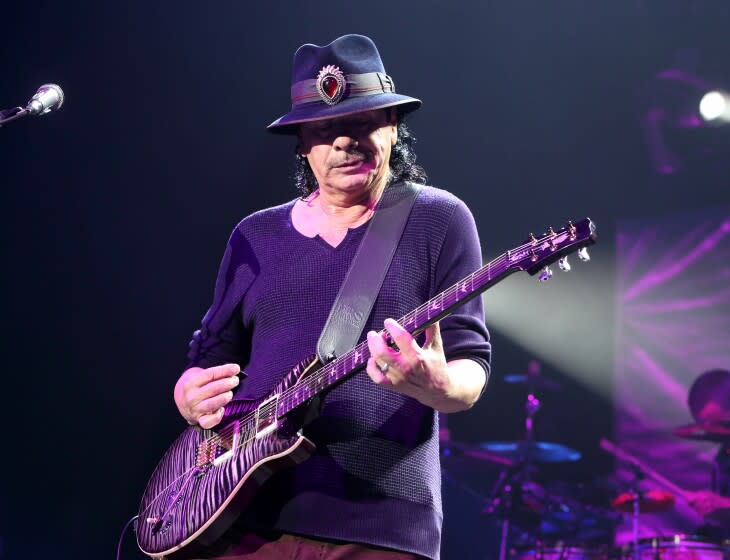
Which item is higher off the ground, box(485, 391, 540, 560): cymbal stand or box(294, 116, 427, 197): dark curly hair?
box(294, 116, 427, 197): dark curly hair

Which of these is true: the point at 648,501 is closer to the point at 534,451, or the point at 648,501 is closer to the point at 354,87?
the point at 534,451

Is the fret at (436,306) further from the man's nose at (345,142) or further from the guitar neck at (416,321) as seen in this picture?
the man's nose at (345,142)

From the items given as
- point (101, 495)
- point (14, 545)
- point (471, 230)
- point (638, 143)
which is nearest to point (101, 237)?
point (101, 495)

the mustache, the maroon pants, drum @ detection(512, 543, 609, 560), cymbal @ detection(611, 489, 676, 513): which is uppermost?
the mustache

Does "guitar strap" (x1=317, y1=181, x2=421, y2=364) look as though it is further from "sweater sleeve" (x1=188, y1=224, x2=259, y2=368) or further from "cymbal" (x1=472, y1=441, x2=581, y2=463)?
"cymbal" (x1=472, y1=441, x2=581, y2=463)

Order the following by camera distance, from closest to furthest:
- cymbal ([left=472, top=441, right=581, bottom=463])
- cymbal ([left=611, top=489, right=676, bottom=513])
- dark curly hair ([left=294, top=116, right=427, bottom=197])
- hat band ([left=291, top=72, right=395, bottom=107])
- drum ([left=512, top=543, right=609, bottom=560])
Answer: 1. hat band ([left=291, top=72, right=395, bottom=107])
2. dark curly hair ([left=294, top=116, right=427, bottom=197])
3. drum ([left=512, top=543, right=609, bottom=560])
4. cymbal ([left=611, top=489, right=676, bottom=513])
5. cymbal ([left=472, top=441, right=581, bottom=463])

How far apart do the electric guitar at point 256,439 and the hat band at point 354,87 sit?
887 mm

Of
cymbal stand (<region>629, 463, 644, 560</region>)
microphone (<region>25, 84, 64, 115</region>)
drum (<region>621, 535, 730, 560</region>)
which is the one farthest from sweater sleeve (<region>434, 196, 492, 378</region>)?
cymbal stand (<region>629, 463, 644, 560</region>)

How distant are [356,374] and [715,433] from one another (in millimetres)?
4844

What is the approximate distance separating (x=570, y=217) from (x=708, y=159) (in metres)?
1.36

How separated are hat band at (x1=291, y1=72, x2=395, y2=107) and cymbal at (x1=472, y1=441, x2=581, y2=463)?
4879 mm

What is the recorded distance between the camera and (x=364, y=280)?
2.60 meters

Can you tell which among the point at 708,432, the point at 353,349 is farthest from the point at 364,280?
the point at 708,432

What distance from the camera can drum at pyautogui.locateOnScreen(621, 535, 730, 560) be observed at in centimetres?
596
